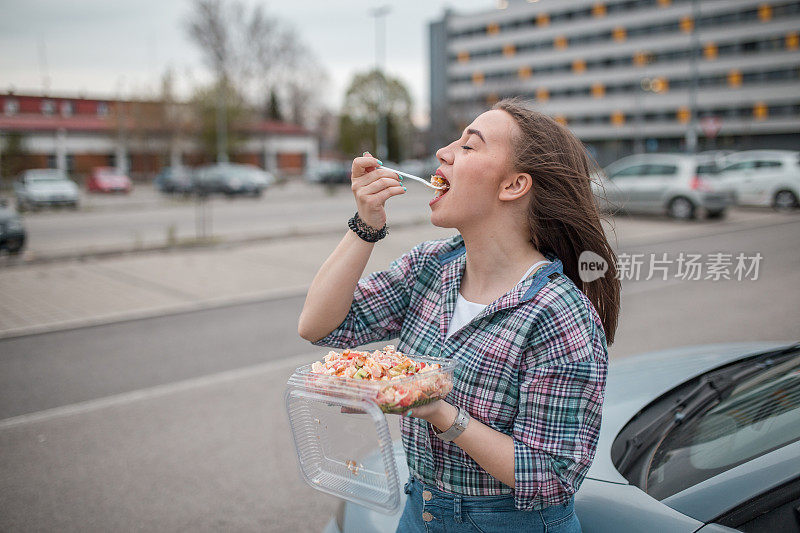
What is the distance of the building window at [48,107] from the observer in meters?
46.4

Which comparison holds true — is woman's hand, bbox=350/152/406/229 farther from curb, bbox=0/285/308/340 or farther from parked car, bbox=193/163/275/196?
parked car, bbox=193/163/275/196

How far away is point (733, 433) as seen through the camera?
1.91 m

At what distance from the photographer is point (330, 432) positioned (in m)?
1.51

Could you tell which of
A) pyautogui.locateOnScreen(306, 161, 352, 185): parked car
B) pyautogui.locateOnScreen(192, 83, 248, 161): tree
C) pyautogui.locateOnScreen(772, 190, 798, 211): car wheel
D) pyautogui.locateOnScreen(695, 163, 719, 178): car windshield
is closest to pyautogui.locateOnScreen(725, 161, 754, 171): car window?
pyautogui.locateOnScreen(695, 163, 719, 178): car windshield

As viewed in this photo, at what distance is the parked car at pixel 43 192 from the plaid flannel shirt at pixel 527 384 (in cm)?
2846

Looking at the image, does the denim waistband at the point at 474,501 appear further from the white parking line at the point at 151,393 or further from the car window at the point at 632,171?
the car window at the point at 632,171

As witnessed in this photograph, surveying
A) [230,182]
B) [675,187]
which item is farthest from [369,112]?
[675,187]

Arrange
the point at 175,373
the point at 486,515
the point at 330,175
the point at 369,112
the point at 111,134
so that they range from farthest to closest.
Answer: the point at 369,112
the point at 111,134
the point at 330,175
the point at 175,373
the point at 486,515

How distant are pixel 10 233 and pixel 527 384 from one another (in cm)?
1381

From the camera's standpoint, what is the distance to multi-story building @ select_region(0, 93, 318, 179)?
45.1 meters

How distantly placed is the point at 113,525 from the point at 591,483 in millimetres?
2671

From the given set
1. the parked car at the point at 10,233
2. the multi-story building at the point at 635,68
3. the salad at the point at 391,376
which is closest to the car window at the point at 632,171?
the parked car at the point at 10,233

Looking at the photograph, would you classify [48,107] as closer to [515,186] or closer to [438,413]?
[515,186]

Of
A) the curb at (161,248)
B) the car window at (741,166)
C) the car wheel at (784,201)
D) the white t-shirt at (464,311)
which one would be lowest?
the curb at (161,248)
